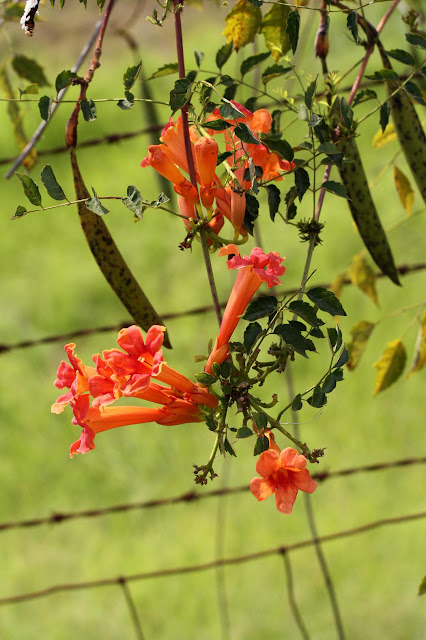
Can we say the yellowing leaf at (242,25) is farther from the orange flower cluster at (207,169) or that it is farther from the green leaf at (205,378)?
the green leaf at (205,378)

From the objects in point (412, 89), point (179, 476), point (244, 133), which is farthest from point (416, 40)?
point (179, 476)

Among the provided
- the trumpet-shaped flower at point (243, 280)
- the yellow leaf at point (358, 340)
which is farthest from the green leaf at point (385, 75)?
the yellow leaf at point (358, 340)

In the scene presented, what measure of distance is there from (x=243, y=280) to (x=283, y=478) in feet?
0.56

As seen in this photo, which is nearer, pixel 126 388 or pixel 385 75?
pixel 126 388

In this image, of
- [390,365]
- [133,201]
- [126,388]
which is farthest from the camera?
[390,365]

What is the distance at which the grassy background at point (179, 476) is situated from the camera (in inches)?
106

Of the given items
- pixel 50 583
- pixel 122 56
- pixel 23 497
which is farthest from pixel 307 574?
pixel 122 56

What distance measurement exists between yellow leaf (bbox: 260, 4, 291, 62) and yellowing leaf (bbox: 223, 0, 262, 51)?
0.01m

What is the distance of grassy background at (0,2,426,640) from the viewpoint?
8.81 feet

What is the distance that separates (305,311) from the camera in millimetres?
684

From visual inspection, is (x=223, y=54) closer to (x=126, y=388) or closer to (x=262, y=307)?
(x=262, y=307)

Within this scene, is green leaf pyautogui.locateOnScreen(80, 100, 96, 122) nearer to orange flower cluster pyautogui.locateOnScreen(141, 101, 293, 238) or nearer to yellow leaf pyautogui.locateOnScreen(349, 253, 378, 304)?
orange flower cluster pyautogui.locateOnScreen(141, 101, 293, 238)

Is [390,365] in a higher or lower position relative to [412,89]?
lower

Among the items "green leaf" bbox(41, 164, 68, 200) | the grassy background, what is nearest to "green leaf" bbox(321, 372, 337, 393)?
"green leaf" bbox(41, 164, 68, 200)
